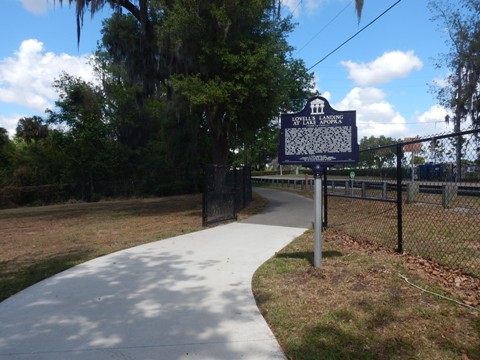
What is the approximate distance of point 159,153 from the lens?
108 feet

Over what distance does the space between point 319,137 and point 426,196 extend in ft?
6.35

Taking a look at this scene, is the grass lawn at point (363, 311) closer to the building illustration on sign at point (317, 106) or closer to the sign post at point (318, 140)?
the sign post at point (318, 140)

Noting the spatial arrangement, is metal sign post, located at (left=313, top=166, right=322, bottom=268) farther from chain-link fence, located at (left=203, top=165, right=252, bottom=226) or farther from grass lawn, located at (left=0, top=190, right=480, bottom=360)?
Answer: chain-link fence, located at (left=203, top=165, right=252, bottom=226)

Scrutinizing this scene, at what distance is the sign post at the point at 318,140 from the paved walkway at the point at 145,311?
1.77 metres

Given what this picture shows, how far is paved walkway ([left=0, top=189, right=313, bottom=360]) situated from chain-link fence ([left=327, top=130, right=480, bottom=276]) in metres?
2.51

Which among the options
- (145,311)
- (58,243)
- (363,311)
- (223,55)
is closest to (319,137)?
(363,311)

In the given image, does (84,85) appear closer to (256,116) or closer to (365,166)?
(256,116)

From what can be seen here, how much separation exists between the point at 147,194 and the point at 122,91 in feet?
29.9

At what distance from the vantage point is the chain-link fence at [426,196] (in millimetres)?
5074

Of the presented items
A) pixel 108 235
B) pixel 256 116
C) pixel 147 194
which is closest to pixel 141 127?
pixel 147 194

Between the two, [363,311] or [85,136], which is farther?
[85,136]

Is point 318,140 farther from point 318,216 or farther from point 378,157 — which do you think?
point 378,157

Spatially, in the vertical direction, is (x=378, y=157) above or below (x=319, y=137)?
below

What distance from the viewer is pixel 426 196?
625 centimetres
